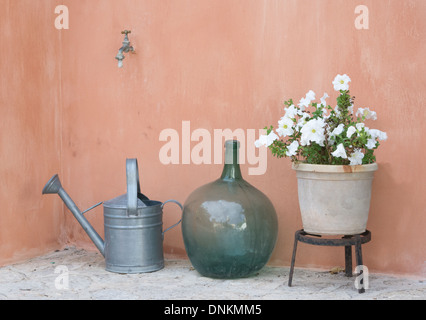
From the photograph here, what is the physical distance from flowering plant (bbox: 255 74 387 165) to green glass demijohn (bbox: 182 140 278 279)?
1.09 feet

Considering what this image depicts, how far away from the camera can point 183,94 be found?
12.3 ft

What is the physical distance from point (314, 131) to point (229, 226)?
0.72 meters

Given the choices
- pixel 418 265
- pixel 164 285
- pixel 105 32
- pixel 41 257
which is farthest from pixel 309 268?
pixel 105 32

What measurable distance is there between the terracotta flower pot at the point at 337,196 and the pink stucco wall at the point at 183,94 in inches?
15.8

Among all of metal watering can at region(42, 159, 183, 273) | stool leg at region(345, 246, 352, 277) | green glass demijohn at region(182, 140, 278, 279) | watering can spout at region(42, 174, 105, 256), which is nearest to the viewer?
green glass demijohn at region(182, 140, 278, 279)

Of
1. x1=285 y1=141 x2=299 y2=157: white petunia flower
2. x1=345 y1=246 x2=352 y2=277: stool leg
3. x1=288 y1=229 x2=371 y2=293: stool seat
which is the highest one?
x1=285 y1=141 x2=299 y2=157: white petunia flower

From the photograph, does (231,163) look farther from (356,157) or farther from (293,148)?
(356,157)

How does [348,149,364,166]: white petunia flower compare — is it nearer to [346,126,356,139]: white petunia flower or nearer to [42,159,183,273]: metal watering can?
[346,126,356,139]: white petunia flower

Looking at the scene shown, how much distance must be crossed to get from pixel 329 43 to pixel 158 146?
1.36 metres

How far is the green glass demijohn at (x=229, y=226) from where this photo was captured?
310 cm

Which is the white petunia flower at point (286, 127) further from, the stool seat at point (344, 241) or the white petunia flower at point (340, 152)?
the stool seat at point (344, 241)

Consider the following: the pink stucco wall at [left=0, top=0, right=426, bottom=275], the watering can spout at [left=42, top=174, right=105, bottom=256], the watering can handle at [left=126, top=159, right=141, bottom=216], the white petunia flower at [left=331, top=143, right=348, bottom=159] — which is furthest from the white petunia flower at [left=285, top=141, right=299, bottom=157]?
the watering can spout at [left=42, top=174, right=105, bottom=256]

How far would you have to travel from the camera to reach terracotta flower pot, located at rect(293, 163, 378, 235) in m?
2.85

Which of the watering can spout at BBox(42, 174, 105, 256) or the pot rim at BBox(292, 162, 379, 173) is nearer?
the pot rim at BBox(292, 162, 379, 173)
